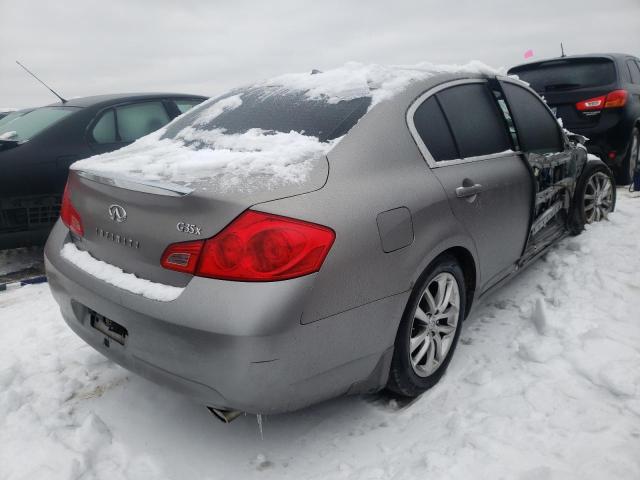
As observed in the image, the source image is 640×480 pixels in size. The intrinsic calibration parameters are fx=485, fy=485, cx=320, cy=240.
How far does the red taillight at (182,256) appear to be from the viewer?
173 centimetres

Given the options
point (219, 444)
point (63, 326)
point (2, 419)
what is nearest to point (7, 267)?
point (63, 326)

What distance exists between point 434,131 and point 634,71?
5619mm

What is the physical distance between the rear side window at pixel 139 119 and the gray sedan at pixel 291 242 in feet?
7.56

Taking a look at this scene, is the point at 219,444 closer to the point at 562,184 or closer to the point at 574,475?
the point at 574,475

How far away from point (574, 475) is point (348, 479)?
2.71ft

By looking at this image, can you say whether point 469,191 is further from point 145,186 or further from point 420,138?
point 145,186

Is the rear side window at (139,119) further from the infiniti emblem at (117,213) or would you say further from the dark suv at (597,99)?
the dark suv at (597,99)

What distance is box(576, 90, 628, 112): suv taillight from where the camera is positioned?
225 inches

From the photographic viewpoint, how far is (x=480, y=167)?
2.64m

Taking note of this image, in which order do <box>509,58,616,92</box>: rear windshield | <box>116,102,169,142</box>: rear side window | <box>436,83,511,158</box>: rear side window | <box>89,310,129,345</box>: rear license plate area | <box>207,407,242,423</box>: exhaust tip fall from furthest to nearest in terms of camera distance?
<box>509,58,616,92</box>: rear windshield, <box>116,102,169,142</box>: rear side window, <box>436,83,511,158</box>: rear side window, <box>89,310,129,345</box>: rear license plate area, <box>207,407,242,423</box>: exhaust tip

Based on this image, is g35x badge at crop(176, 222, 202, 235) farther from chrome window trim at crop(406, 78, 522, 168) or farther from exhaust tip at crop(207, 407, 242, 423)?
chrome window trim at crop(406, 78, 522, 168)

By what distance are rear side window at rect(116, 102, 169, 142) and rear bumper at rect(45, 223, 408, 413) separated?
3200mm

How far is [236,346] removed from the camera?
Result: 5.35 feet

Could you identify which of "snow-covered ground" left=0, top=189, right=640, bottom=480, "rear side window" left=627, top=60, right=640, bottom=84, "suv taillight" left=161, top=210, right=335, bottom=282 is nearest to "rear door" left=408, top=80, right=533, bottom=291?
"snow-covered ground" left=0, top=189, right=640, bottom=480
